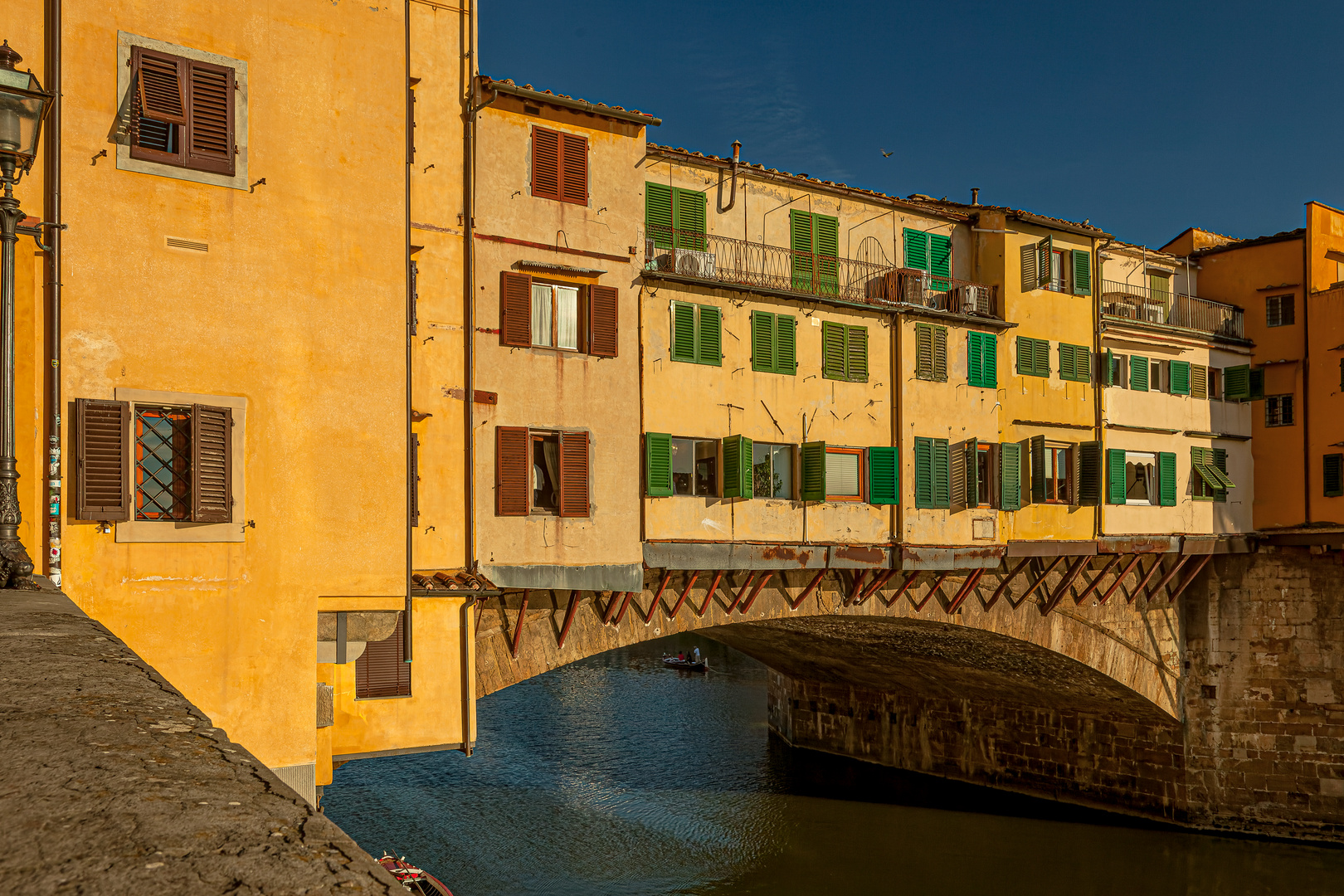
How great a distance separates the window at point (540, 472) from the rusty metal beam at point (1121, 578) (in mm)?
17037

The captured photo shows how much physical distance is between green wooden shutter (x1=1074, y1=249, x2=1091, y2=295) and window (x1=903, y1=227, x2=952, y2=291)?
398cm

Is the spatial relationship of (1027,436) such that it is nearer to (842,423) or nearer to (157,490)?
(842,423)

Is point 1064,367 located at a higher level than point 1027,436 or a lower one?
higher

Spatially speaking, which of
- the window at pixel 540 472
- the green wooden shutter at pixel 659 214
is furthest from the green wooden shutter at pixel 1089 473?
the window at pixel 540 472

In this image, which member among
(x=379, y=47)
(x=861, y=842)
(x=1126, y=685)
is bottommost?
(x=861, y=842)

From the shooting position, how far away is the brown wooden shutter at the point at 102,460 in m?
10.8

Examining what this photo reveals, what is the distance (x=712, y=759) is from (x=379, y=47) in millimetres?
30399

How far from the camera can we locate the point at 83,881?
2379 mm

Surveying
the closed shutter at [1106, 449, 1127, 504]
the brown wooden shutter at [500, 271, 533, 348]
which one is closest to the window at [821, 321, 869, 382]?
the brown wooden shutter at [500, 271, 533, 348]

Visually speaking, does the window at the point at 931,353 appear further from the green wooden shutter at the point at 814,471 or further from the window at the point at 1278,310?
the window at the point at 1278,310

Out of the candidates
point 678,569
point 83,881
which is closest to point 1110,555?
point 678,569

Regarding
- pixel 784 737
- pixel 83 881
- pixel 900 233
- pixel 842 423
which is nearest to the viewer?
pixel 83 881

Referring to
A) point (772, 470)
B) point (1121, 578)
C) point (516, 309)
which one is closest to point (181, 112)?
point (516, 309)

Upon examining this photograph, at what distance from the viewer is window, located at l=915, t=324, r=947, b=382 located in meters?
24.4
